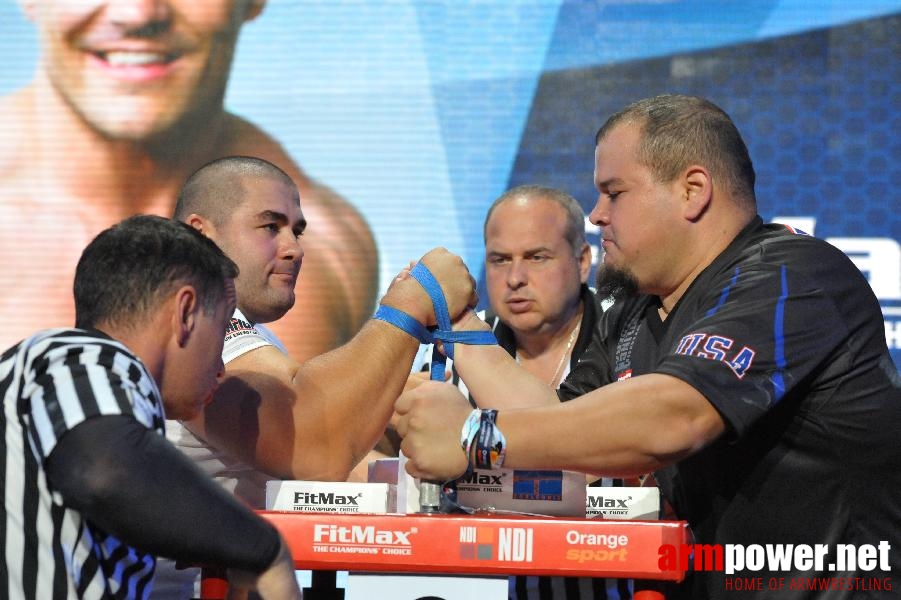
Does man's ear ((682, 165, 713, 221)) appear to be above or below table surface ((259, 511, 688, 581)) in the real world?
above

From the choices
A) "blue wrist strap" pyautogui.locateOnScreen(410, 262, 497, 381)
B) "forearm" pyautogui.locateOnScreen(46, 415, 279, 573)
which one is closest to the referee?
"forearm" pyautogui.locateOnScreen(46, 415, 279, 573)

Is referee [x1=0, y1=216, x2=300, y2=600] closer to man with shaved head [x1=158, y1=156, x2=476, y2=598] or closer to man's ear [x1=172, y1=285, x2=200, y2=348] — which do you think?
man's ear [x1=172, y1=285, x2=200, y2=348]

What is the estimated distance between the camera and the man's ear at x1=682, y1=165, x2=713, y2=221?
208cm

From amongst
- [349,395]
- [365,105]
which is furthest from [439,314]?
[365,105]

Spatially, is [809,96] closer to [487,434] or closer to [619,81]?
[619,81]

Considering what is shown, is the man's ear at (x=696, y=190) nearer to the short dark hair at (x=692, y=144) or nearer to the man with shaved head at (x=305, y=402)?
the short dark hair at (x=692, y=144)

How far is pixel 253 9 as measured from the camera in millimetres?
4961

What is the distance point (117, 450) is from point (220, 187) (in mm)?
1435

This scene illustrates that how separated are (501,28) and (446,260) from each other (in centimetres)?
283

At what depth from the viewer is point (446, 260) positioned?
2.27 m

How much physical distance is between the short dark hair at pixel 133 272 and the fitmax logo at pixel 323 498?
0.39m

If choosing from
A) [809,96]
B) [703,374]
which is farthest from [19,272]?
[703,374]

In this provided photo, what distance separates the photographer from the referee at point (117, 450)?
1340 millimetres

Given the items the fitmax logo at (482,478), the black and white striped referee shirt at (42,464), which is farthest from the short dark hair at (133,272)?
the fitmax logo at (482,478)
